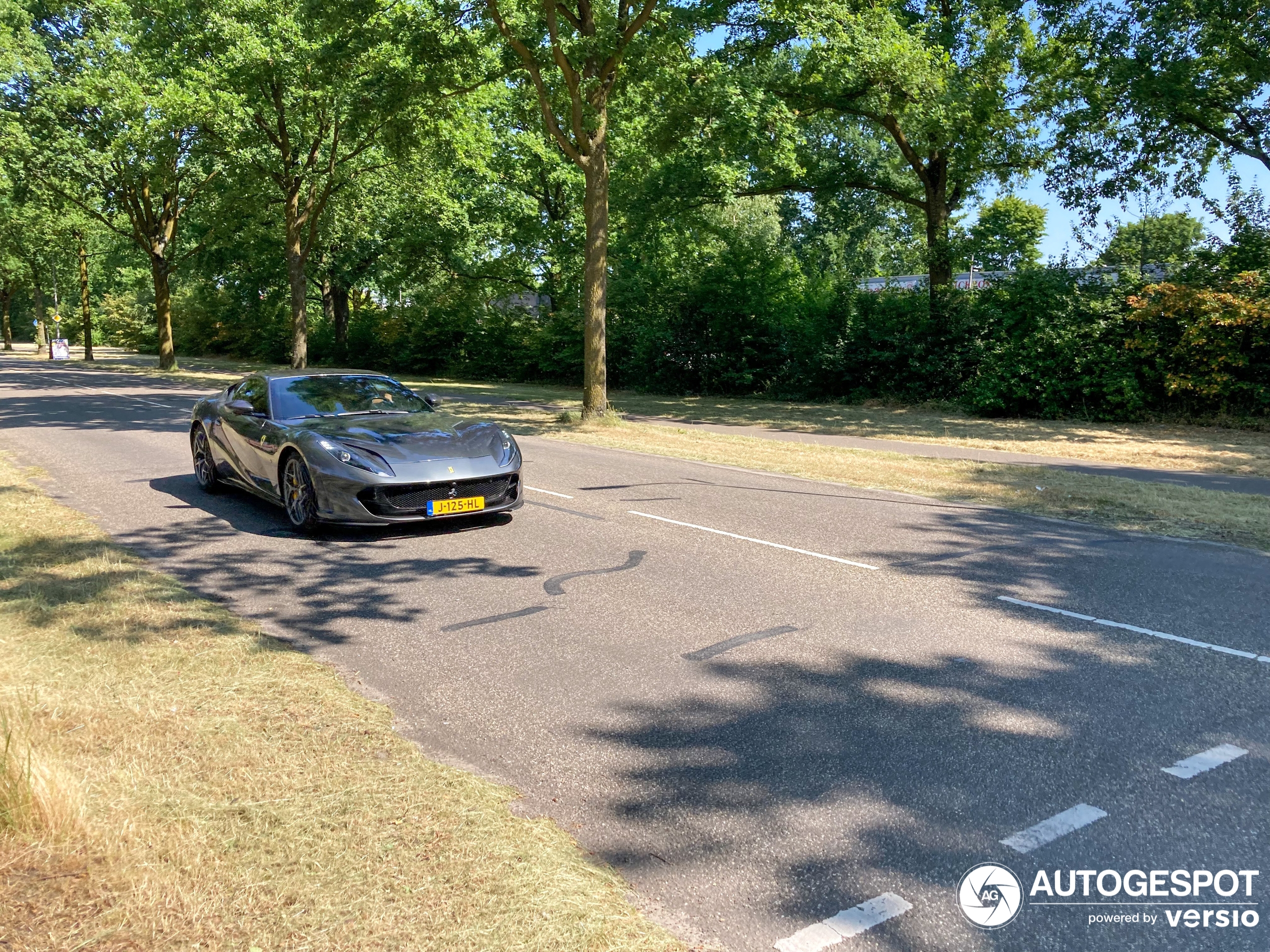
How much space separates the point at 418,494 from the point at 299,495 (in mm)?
1193

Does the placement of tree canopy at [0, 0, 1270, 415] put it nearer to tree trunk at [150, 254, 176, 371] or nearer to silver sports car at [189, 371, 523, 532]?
tree trunk at [150, 254, 176, 371]

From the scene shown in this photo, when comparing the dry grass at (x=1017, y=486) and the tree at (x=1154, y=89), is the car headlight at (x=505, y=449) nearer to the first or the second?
the dry grass at (x=1017, y=486)

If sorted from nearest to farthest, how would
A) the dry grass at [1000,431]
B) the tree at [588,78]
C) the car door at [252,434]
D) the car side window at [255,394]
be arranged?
the car door at [252,434] → the car side window at [255,394] → the dry grass at [1000,431] → the tree at [588,78]

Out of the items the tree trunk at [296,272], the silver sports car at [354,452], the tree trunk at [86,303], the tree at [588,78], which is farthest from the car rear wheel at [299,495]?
the tree trunk at [86,303]

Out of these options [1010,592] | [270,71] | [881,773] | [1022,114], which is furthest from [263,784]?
[270,71]

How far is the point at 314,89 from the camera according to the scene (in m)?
23.0

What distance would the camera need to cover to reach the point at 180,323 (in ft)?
197

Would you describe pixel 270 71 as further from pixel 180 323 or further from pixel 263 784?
pixel 180 323

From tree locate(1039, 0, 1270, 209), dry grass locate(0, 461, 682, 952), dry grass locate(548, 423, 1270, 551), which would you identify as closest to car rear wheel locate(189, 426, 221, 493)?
dry grass locate(0, 461, 682, 952)

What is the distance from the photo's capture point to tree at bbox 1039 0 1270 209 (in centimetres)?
1683

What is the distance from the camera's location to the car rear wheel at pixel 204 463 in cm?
1020

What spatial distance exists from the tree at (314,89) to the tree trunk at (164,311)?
4810 millimetres
